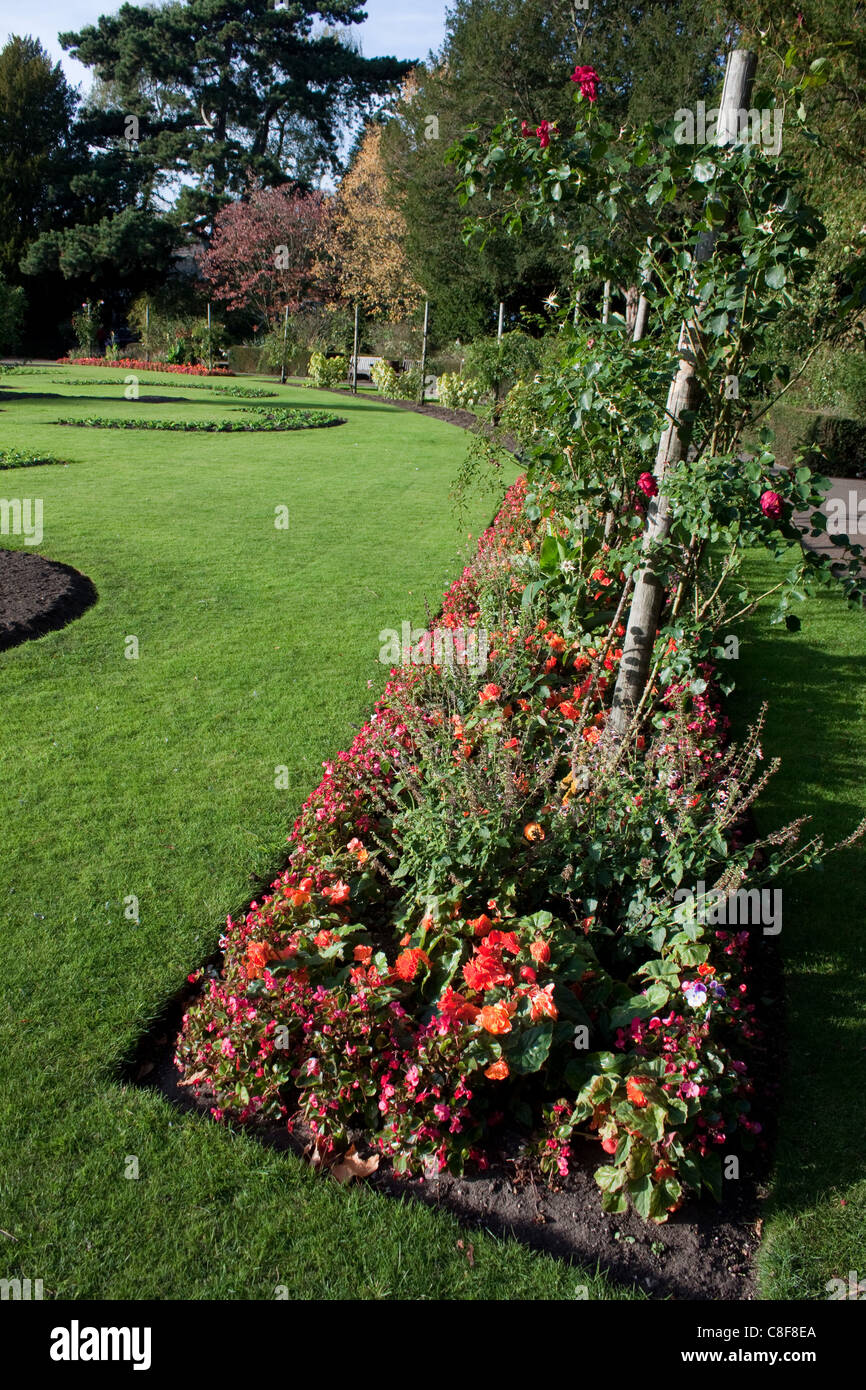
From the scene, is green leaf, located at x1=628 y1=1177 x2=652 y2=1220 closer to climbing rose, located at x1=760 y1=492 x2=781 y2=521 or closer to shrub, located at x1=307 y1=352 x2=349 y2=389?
climbing rose, located at x1=760 y1=492 x2=781 y2=521

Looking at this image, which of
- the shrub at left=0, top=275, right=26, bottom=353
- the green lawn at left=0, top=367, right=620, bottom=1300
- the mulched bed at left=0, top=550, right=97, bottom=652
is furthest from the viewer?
the shrub at left=0, top=275, right=26, bottom=353

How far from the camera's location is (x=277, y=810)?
4191 millimetres

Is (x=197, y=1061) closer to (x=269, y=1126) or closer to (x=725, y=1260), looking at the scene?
(x=269, y=1126)

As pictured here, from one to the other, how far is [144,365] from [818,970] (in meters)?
32.7

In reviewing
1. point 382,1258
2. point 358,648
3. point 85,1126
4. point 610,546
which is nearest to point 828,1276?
point 382,1258

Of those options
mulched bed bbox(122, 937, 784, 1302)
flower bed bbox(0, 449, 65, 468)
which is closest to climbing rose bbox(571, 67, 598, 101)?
mulched bed bbox(122, 937, 784, 1302)

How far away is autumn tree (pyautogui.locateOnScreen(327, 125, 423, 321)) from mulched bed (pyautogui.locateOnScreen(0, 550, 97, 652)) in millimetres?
26531

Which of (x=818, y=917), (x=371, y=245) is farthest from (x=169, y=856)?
(x=371, y=245)

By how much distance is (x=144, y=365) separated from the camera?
3116cm

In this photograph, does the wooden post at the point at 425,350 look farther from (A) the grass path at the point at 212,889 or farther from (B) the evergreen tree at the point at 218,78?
(A) the grass path at the point at 212,889

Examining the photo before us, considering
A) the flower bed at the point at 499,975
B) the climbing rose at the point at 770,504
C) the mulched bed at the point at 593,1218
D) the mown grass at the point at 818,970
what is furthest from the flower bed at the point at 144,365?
the mulched bed at the point at 593,1218

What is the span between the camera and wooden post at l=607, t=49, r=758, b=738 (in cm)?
323

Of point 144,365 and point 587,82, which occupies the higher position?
point 144,365

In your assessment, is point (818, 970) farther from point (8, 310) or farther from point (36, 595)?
point (8, 310)
